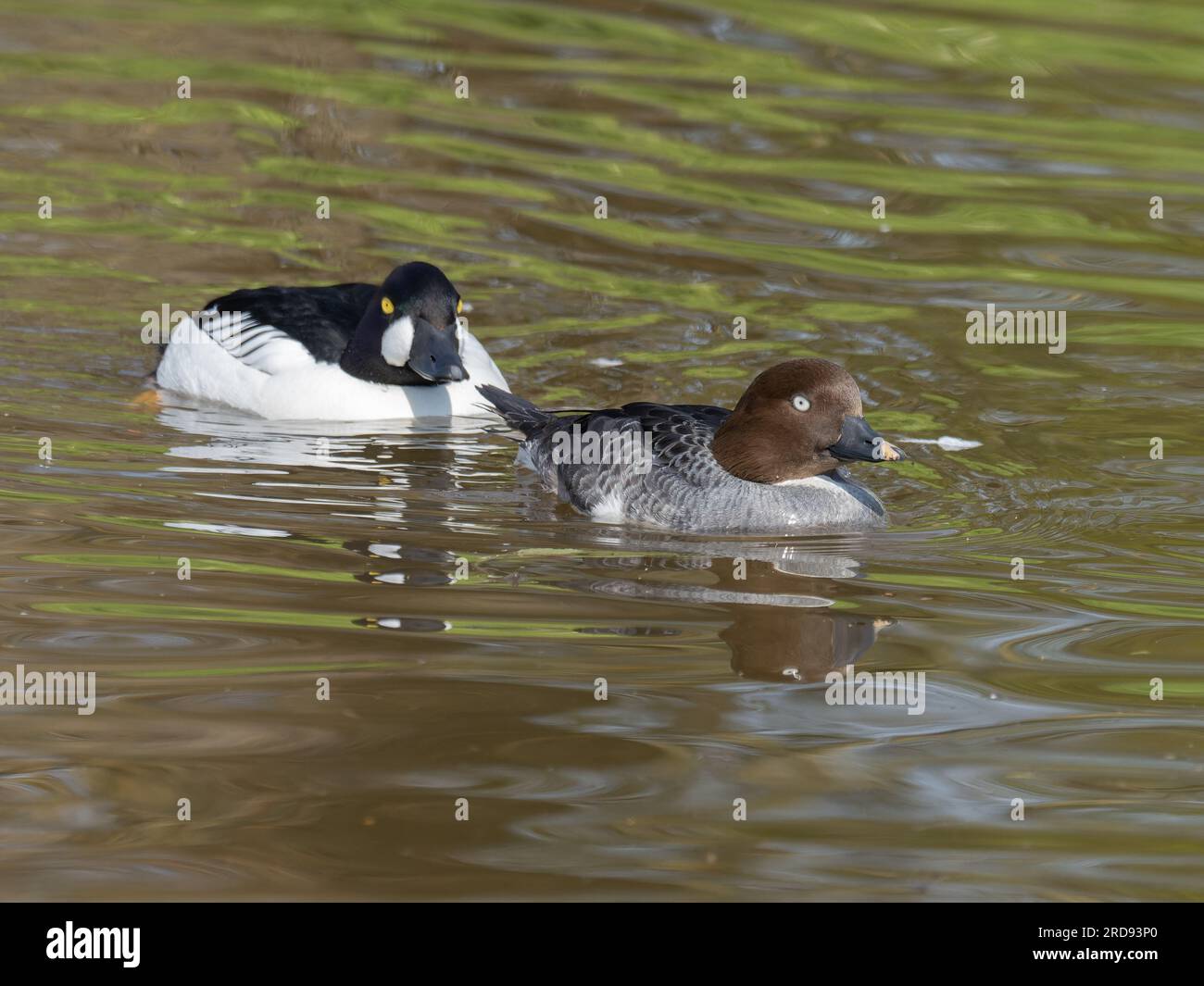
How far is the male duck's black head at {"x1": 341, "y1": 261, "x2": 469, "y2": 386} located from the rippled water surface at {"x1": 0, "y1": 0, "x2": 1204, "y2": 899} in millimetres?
477

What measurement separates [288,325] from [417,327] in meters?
1.23

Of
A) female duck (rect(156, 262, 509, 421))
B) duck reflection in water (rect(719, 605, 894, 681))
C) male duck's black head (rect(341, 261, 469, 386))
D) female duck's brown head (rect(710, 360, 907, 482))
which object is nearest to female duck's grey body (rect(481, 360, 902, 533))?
female duck's brown head (rect(710, 360, 907, 482))

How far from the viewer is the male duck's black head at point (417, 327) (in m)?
10.7

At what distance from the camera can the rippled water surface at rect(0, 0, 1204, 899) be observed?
19.3 feet

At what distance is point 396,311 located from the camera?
35.9 ft

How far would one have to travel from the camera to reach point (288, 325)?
38.1 ft

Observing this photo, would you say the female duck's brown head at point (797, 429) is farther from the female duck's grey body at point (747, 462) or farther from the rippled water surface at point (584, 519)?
the rippled water surface at point (584, 519)

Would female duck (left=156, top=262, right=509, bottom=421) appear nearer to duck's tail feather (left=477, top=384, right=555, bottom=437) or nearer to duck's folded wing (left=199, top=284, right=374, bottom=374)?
duck's folded wing (left=199, top=284, right=374, bottom=374)

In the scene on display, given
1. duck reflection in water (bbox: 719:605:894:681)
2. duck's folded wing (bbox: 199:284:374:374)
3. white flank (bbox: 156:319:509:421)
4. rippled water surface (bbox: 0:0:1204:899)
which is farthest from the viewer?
duck's folded wing (bbox: 199:284:374:374)

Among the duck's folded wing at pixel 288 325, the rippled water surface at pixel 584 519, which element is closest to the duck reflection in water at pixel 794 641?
the rippled water surface at pixel 584 519

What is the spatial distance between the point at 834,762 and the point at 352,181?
9.89m

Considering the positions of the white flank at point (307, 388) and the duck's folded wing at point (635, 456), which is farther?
the white flank at point (307, 388)

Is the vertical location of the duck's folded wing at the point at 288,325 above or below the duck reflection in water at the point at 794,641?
above

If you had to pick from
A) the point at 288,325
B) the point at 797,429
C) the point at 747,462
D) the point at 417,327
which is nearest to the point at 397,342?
the point at 417,327
